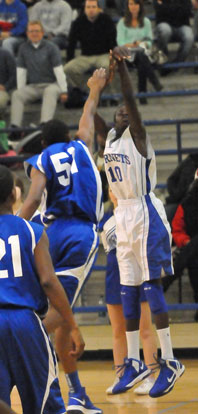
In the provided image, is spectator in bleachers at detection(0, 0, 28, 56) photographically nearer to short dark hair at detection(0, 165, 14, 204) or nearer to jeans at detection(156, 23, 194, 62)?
jeans at detection(156, 23, 194, 62)

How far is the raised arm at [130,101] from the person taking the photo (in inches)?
259

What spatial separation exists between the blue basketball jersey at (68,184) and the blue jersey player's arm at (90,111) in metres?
0.26

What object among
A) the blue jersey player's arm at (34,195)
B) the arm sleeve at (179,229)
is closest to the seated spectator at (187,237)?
the arm sleeve at (179,229)

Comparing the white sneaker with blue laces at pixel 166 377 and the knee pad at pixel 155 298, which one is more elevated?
the knee pad at pixel 155 298

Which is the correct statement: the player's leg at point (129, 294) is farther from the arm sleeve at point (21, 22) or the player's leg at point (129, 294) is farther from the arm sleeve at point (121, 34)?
the arm sleeve at point (21, 22)

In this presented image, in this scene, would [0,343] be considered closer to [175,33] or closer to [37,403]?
[37,403]

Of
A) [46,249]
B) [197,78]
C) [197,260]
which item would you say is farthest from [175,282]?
[46,249]

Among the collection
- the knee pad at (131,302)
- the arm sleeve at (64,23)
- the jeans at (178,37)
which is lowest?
the knee pad at (131,302)

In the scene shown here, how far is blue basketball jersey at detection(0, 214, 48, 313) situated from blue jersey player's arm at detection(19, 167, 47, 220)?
151 centimetres

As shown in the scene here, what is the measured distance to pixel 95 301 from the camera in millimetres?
10562

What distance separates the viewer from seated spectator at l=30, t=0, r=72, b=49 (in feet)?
43.9

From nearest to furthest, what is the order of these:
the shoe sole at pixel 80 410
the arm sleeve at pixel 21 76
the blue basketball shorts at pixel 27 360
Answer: the blue basketball shorts at pixel 27 360 → the shoe sole at pixel 80 410 → the arm sleeve at pixel 21 76

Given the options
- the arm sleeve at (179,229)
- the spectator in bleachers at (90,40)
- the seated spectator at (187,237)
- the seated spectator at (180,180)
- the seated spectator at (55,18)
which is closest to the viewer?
the seated spectator at (187,237)

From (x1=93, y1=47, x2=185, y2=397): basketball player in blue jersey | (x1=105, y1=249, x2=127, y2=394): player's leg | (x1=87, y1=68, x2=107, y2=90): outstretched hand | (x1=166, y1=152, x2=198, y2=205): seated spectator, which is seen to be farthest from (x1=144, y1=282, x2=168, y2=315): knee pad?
(x1=166, y1=152, x2=198, y2=205): seated spectator
